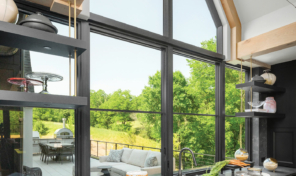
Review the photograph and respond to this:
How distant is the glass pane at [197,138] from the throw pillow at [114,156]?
92cm

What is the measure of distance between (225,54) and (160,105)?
4.01ft

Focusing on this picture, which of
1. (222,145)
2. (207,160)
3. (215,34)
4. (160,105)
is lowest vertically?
(207,160)

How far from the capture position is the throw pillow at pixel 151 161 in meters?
2.23

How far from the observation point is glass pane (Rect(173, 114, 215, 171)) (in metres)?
2.78

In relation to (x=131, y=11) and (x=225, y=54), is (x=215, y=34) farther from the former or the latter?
(x=131, y=11)

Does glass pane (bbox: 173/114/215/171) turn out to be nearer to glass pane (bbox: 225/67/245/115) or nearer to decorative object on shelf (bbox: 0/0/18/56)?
glass pane (bbox: 225/67/245/115)

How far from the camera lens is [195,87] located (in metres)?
3.02

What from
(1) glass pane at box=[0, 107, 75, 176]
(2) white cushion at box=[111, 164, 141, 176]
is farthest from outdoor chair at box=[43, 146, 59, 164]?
(2) white cushion at box=[111, 164, 141, 176]

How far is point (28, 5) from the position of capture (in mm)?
1602

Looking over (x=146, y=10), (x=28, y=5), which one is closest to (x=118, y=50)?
(x=146, y=10)

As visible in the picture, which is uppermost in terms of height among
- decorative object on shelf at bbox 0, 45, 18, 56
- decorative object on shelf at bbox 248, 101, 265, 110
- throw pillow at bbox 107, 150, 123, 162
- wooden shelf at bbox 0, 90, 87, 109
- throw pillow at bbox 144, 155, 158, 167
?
decorative object on shelf at bbox 0, 45, 18, 56

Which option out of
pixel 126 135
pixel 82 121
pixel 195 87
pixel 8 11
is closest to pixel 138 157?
pixel 126 135

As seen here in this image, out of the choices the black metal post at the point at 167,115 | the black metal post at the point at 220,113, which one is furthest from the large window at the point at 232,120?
the black metal post at the point at 167,115

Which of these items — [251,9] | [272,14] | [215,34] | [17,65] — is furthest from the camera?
[215,34]
